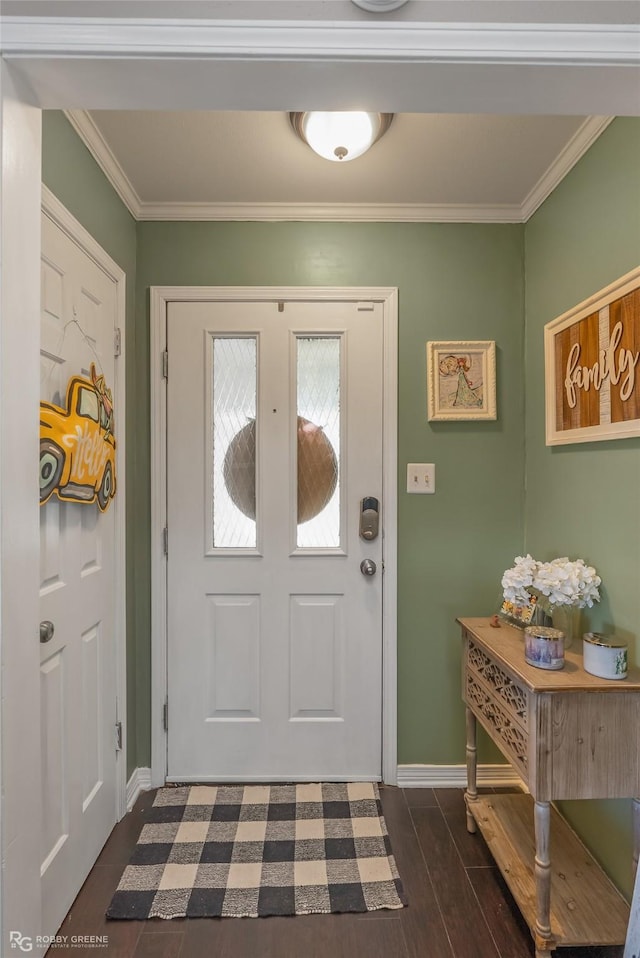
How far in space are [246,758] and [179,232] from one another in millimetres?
2277

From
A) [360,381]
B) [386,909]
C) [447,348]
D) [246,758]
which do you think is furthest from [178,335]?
[386,909]

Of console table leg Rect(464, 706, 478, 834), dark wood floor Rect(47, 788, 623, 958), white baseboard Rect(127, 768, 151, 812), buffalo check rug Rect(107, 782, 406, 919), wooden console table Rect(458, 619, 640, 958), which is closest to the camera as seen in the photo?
wooden console table Rect(458, 619, 640, 958)

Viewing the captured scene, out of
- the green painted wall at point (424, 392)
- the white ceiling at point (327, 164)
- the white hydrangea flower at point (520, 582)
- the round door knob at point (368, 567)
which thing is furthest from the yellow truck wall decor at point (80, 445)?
the white hydrangea flower at point (520, 582)

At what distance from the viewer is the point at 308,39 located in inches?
34.6

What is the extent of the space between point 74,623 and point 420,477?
141 centimetres

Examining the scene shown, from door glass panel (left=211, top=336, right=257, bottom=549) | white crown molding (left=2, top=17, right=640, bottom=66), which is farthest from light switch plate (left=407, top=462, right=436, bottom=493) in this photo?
white crown molding (left=2, top=17, right=640, bottom=66)

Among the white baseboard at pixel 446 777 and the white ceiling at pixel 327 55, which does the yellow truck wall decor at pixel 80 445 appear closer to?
the white ceiling at pixel 327 55

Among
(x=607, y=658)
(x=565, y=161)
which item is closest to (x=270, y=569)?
(x=607, y=658)

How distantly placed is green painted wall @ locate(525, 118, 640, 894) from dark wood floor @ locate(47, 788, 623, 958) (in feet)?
1.22

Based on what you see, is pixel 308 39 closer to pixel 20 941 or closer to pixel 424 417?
pixel 424 417

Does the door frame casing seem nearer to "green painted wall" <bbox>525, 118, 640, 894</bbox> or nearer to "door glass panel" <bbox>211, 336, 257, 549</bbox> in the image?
"door glass panel" <bbox>211, 336, 257, 549</bbox>

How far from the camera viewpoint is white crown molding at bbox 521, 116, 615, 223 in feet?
5.08

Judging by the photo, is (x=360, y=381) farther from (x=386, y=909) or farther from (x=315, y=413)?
(x=386, y=909)

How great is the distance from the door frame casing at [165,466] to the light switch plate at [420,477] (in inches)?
2.5
